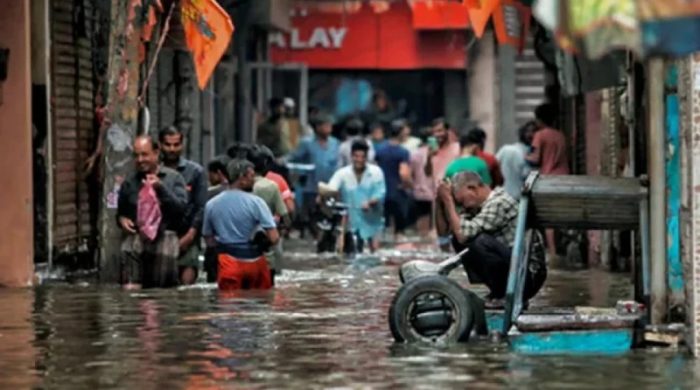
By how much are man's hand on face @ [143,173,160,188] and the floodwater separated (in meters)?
0.96

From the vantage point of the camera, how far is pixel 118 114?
2242cm

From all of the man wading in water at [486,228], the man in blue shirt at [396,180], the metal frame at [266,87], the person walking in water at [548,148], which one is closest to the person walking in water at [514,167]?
the person walking in water at [548,148]

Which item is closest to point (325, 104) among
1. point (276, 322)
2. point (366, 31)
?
point (366, 31)

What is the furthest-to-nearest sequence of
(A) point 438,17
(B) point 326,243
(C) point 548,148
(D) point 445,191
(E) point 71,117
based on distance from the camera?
1. (A) point 438,17
2. (B) point 326,243
3. (C) point 548,148
4. (E) point 71,117
5. (D) point 445,191

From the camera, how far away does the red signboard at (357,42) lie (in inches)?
1772

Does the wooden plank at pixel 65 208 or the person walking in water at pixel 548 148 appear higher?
the person walking in water at pixel 548 148

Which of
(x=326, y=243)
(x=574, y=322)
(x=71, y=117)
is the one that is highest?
(x=71, y=117)

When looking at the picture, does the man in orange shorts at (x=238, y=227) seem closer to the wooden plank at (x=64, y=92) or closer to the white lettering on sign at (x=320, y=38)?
the wooden plank at (x=64, y=92)

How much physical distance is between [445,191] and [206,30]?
589 centimetres

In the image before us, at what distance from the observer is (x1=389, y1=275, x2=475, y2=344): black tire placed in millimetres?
15234

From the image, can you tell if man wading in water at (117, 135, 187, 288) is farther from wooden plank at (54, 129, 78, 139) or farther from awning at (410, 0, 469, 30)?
awning at (410, 0, 469, 30)

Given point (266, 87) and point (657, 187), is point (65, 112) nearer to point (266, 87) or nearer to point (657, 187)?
point (657, 187)

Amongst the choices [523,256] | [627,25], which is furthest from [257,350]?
[627,25]

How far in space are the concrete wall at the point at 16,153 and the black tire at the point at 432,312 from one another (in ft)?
24.8
